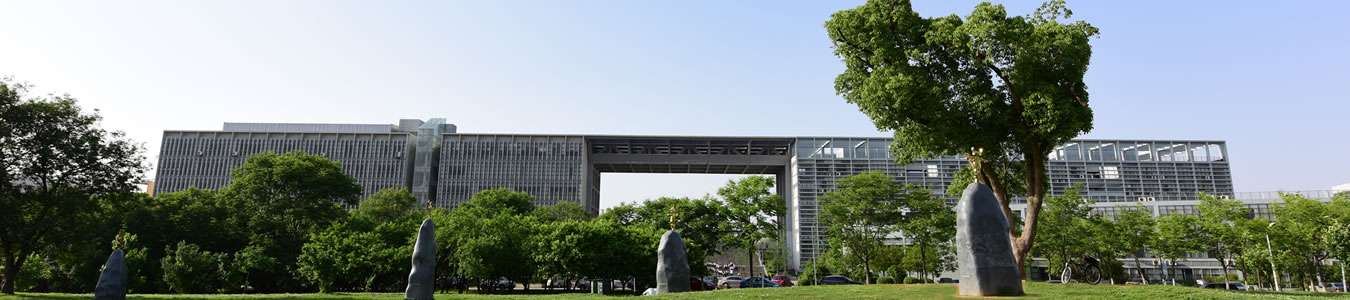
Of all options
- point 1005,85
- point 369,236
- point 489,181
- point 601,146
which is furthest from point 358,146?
point 1005,85

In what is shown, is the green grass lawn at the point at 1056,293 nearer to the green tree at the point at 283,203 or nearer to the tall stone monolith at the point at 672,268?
the tall stone monolith at the point at 672,268

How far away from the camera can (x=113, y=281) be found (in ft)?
70.9

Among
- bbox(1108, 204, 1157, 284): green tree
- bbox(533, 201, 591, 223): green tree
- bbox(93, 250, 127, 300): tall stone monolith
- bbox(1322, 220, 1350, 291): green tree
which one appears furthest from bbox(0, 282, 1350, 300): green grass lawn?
bbox(533, 201, 591, 223): green tree

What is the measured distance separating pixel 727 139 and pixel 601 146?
16.6 m

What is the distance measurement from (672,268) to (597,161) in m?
66.9

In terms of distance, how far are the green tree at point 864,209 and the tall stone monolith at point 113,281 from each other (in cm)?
3115

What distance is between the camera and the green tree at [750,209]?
134 ft

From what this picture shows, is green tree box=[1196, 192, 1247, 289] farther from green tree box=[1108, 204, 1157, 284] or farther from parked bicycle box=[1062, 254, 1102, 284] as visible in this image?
parked bicycle box=[1062, 254, 1102, 284]

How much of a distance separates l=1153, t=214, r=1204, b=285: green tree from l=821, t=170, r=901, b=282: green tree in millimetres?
18124

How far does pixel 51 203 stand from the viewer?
26.3 meters

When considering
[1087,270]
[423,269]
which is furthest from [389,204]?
[1087,270]

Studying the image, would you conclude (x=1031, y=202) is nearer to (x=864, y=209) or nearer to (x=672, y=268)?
(x=672, y=268)

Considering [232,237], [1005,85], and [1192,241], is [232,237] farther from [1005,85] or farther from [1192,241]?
[1192,241]

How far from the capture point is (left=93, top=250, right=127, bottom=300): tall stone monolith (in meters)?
21.4
